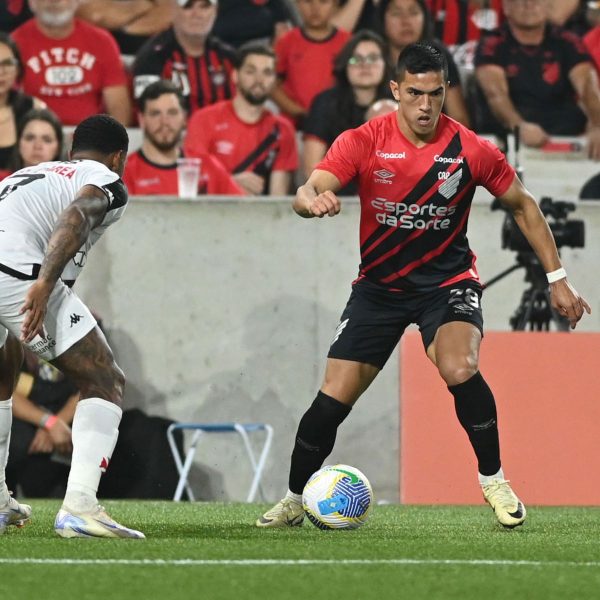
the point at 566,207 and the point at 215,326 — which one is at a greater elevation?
the point at 566,207

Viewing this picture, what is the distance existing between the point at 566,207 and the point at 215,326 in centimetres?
298

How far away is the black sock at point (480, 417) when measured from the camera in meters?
6.88

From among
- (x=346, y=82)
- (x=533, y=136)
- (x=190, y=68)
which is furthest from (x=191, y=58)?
(x=533, y=136)

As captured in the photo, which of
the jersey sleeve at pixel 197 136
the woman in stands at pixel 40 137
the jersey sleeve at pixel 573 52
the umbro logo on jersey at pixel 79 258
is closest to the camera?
the umbro logo on jersey at pixel 79 258

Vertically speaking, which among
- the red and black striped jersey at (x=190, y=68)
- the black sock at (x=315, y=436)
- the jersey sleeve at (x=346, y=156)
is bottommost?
the black sock at (x=315, y=436)

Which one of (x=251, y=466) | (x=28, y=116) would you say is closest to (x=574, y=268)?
(x=251, y=466)

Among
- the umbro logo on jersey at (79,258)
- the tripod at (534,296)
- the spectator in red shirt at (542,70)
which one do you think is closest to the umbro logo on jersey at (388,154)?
the umbro logo on jersey at (79,258)

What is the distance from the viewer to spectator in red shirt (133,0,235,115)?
12820 millimetres

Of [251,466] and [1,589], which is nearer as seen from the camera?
[1,589]

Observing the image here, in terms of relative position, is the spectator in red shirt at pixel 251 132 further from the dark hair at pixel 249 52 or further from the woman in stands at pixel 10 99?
the woman in stands at pixel 10 99

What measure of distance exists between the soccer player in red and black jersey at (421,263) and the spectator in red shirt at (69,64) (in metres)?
6.00

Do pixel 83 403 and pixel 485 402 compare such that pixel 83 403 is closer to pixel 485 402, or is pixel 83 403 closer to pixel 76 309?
pixel 76 309

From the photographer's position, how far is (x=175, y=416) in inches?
446

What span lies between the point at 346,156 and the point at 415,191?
1.31 feet
